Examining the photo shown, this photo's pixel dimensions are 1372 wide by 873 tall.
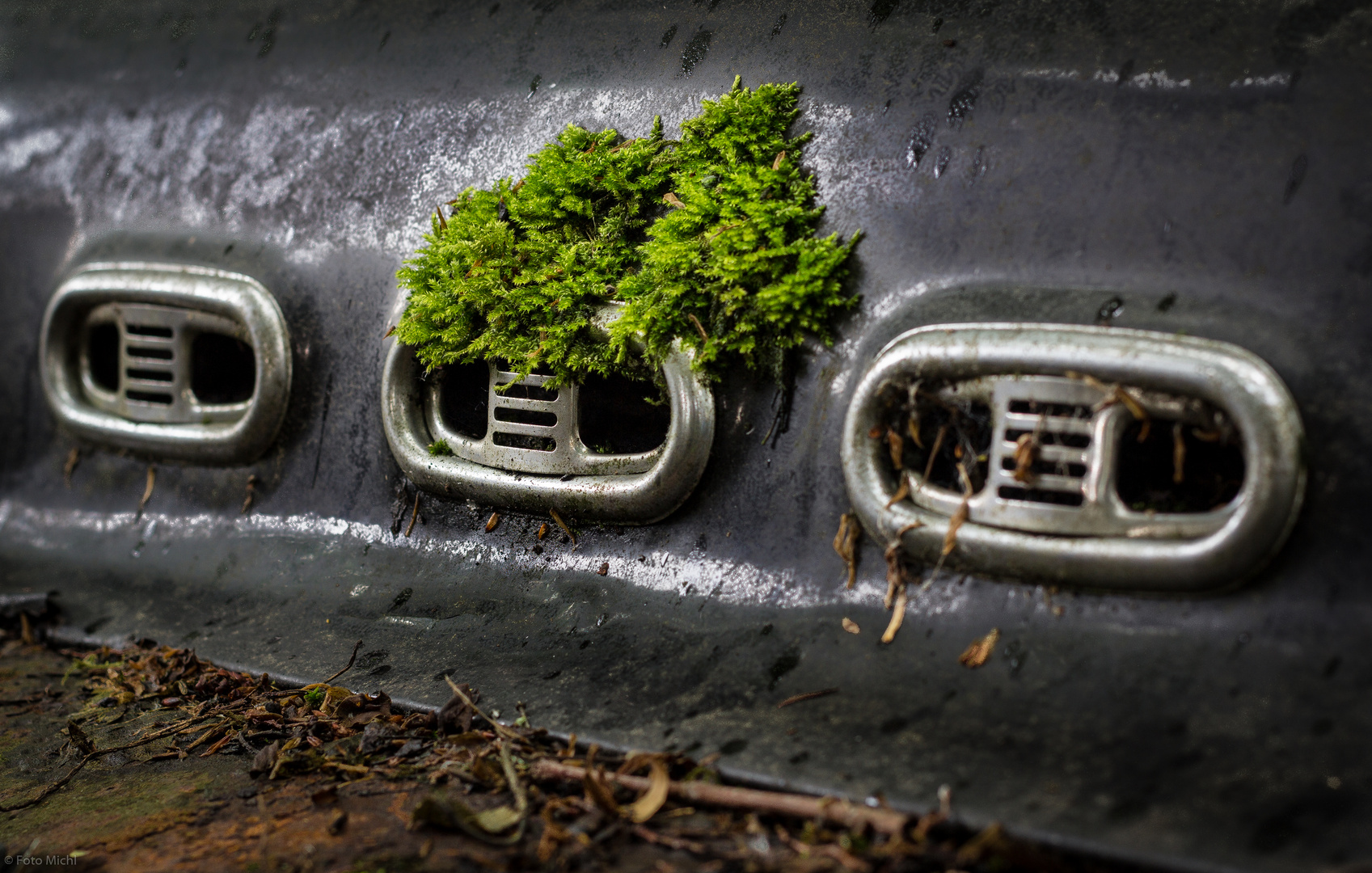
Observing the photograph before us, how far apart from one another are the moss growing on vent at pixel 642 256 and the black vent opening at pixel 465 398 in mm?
85

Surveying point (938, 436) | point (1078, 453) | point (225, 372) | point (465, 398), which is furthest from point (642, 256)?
point (225, 372)

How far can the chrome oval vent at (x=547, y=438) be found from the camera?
6.26ft

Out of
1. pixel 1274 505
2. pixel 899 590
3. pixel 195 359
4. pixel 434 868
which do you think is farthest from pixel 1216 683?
pixel 195 359

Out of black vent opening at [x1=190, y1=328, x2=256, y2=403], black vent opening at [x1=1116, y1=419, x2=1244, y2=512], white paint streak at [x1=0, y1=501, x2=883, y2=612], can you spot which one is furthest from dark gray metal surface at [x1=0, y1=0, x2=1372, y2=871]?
black vent opening at [x1=190, y1=328, x2=256, y2=403]

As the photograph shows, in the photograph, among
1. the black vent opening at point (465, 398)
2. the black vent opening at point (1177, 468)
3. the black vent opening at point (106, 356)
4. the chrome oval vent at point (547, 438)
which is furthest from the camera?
the black vent opening at point (106, 356)

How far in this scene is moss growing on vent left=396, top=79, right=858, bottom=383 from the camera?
1.85 meters

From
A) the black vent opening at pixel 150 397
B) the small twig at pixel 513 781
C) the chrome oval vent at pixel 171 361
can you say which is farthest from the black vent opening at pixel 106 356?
the small twig at pixel 513 781

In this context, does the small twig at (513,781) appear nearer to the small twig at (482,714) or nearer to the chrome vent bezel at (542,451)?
the small twig at (482,714)

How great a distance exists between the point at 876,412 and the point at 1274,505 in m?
0.64

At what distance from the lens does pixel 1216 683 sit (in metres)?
1.43

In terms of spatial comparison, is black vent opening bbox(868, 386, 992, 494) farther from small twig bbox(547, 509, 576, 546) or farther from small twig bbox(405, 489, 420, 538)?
small twig bbox(405, 489, 420, 538)

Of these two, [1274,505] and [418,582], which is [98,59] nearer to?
[418,582]

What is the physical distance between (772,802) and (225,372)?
2063mm

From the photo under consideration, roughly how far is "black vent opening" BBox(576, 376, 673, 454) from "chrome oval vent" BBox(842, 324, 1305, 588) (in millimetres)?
473
